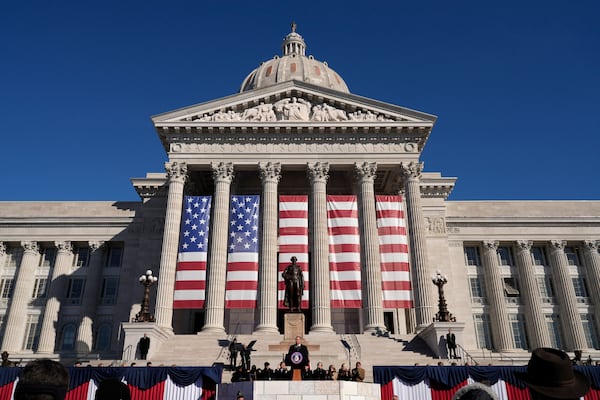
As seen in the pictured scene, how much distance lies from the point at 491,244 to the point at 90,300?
34.4 metres

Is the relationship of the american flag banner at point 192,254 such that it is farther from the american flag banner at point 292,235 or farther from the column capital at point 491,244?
the column capital at point 491,244

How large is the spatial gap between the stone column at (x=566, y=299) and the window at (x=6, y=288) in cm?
4617

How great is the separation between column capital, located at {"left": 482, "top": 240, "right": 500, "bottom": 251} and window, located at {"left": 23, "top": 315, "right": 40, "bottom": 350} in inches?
1511

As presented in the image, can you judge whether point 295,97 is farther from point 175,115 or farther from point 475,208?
point 475,208

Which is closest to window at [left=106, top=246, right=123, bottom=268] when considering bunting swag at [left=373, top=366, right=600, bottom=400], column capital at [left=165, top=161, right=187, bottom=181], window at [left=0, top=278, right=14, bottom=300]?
window at [left=0, top=278, right=14, bottom=300]

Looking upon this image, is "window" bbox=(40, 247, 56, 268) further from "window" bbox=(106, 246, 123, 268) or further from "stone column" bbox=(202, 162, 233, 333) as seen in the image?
"stone column" bbox=(202, 162, 233, 333)

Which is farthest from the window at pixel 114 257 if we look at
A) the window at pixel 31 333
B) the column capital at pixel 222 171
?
the column capital at pixel 222 171

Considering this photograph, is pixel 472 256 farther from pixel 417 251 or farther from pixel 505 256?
pixel 417 251

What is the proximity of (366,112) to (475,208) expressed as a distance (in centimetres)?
1534

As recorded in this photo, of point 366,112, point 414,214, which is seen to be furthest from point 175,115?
point 414,214

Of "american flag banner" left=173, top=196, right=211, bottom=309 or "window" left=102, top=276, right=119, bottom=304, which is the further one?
"window" left=102, top=276, right=119, bottom=304

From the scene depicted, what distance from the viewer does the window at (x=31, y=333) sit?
4091cm

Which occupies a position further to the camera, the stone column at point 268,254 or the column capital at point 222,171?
the column capital at point 222,171

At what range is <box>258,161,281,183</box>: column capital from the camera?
37.8m
